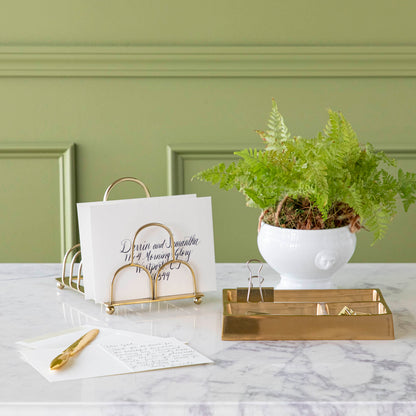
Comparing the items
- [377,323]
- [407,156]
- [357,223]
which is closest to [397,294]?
[357,223]

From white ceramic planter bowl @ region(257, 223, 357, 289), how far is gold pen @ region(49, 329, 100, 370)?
14.2 inches

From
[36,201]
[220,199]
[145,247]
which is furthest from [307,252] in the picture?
[36,201]

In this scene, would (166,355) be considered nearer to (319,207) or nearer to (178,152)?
(319,207)

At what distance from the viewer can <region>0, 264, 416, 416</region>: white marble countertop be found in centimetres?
76

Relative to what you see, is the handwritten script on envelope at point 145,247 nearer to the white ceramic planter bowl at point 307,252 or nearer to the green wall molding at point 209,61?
the white ceramic planter bowl at point 307,252

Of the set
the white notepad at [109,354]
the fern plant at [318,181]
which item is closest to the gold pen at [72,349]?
the white notepad at [109,354]

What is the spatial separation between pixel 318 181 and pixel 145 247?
12.7 inches

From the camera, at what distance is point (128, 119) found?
7.90 ft

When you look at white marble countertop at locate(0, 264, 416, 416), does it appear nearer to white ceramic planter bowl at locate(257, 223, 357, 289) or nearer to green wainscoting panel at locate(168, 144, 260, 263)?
white ceramic planter bowl at locate(257, 223, 357, 289)

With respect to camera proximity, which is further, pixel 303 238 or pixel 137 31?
pixel 137 31

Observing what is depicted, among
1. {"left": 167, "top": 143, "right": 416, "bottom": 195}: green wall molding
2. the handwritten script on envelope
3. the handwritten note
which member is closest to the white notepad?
the handwritten note

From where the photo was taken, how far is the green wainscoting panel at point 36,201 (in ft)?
7.91

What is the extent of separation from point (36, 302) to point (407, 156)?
5.43ft

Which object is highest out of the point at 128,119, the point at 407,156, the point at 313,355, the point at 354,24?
the point at 354,24
